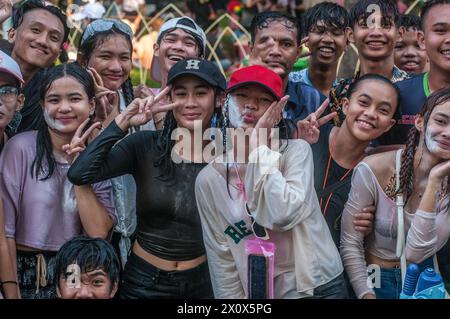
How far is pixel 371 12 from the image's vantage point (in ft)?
16.5

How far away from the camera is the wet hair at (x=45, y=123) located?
4027mm

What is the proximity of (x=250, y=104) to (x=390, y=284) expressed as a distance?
44.5 inches

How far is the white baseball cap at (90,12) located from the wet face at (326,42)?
13.5 ft

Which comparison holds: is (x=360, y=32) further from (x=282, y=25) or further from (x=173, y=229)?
(x=173, y=229)

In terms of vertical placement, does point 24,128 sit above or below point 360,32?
below

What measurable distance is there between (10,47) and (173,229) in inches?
77.3

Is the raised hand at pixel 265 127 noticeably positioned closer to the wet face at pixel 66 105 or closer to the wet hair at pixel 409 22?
the wet face at pixel 66 105

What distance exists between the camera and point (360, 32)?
16.6 feet

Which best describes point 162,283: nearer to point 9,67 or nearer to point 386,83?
point 9,67

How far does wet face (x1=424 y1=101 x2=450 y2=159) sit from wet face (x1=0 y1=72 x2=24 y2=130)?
215 centimetres
